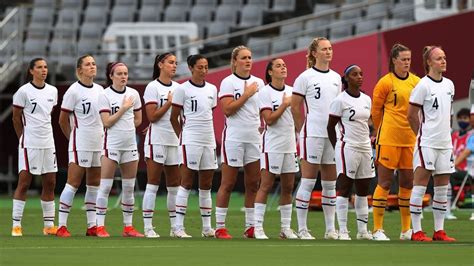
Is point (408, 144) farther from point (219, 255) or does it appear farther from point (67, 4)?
point (67, 4)

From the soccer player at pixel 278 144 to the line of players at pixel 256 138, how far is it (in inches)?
0.6

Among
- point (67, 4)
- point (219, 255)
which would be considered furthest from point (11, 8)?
point (219, 255)

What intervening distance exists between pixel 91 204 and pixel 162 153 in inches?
38.9

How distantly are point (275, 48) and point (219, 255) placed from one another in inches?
682

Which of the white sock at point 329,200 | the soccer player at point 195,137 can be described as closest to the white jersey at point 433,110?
the white sock at point 329,200

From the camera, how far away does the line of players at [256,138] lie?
52.5 ft

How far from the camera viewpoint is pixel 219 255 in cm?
1348

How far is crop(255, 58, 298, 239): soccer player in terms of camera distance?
16.7 meters

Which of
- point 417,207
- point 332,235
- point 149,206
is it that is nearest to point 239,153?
point 149,206

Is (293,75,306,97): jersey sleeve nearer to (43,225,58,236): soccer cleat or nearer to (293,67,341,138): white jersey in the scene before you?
(293,67,341,138): white jersey

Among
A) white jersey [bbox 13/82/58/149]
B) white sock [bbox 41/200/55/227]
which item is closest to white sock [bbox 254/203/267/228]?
white sock [bbox 41/200/55/227]

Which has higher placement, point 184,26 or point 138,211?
point 184,26

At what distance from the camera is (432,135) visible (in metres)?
15.9

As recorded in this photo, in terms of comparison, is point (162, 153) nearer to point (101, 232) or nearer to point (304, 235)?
point (101, 232)
